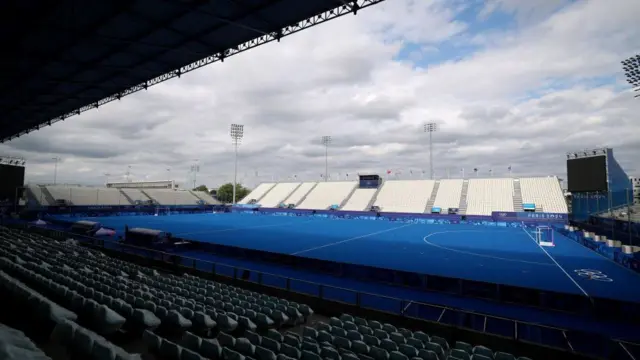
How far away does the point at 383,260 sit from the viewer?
20.7m

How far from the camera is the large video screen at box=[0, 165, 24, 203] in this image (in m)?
42.4

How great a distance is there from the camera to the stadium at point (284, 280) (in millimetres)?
6352

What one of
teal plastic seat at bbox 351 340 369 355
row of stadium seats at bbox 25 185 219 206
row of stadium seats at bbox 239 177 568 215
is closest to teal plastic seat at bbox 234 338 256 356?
teal plastic seat at bbox 351 340 369 355

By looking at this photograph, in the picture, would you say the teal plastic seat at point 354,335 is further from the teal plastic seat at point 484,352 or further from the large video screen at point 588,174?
the large video screen at point 588,174

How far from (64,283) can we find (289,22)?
12564mm

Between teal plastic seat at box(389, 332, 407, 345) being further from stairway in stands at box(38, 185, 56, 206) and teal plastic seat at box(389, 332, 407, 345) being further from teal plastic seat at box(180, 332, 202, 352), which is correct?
stairway in stands at box(38, 185, 56, 206)

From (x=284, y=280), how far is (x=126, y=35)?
1363 cm

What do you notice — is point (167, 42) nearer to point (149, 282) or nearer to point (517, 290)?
point (149, 282)

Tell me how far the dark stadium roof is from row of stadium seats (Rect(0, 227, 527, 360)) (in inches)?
384

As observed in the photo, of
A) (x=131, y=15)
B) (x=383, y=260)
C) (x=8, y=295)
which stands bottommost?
(x=383, y=260)

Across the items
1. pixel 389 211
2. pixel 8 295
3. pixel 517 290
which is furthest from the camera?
pixel 389 211

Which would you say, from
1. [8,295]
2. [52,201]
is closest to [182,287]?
[8,295]

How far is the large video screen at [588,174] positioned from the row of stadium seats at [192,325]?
32.5 metres

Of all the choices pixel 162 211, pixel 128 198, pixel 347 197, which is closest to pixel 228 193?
pixel 128 198
